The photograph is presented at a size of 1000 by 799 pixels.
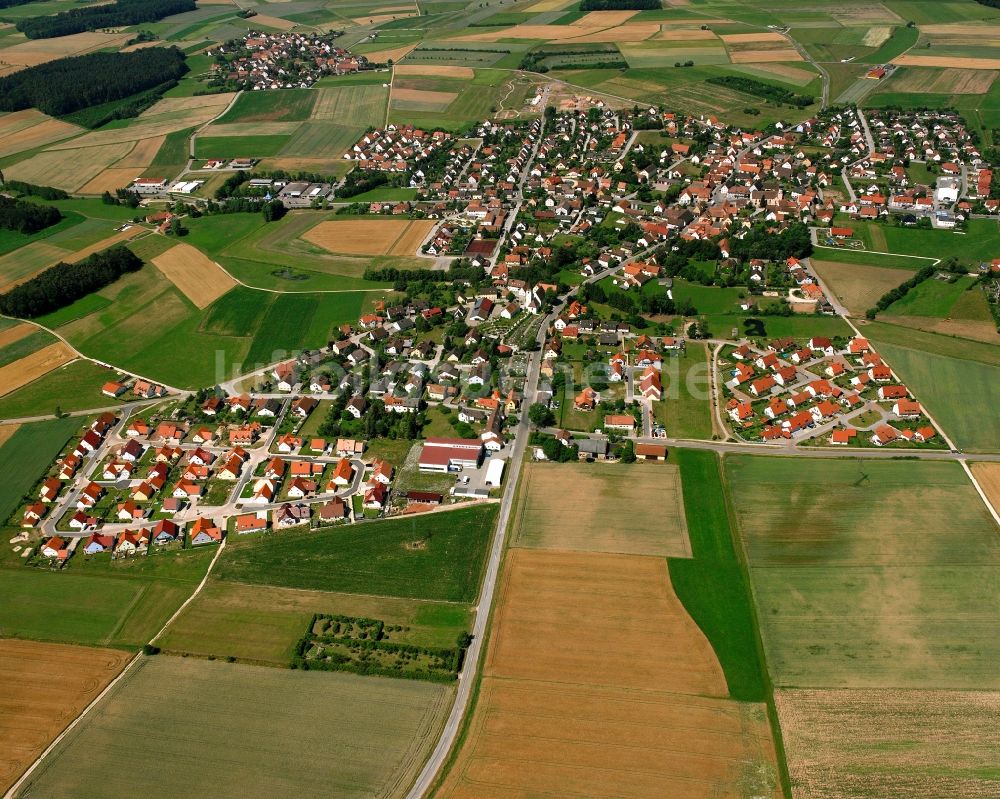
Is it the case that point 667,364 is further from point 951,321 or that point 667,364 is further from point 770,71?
point 770,71

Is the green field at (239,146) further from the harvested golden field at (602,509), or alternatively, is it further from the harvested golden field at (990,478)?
the harvested golden field at (990,478)

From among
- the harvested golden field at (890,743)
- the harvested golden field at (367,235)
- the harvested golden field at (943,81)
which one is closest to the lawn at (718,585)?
the harvested golden field at (890,743)

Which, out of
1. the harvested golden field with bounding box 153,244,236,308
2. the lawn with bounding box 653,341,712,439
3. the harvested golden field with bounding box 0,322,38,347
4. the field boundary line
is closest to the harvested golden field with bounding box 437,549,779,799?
the lawn with bounding box 653,341,712,439

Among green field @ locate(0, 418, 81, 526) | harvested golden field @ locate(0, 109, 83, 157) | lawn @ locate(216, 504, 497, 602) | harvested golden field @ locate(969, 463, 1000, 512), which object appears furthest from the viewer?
harvested golden field @ locate(0, 109, 83, 157)

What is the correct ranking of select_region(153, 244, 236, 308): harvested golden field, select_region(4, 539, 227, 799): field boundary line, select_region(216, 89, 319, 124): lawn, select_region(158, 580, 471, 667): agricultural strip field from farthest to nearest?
select_region(216, 89, 319, 124): lawn < select_region(153, 244, 236, 308): harvested golden field < select_region(158, 580, 471, 667): agricultural strip field < select_region(4, 539, 227, 799): field boundary line

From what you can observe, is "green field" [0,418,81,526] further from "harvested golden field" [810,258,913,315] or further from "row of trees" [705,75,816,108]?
"row of trees" [705,75,816,108]

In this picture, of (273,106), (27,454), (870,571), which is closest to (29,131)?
(273,106)

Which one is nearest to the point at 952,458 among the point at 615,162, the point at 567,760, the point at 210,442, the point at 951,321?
the point at 951,321
